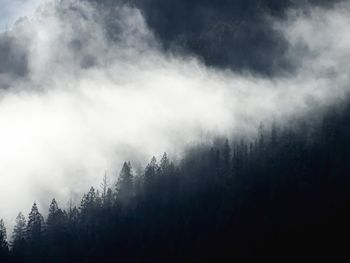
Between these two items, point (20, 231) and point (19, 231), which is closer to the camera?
point (19, 231)

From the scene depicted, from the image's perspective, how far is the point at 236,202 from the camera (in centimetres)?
18625

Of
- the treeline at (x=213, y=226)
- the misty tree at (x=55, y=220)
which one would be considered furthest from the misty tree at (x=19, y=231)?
the misty tree at (x=55, y=220)

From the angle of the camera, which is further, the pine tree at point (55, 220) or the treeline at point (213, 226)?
the pine tree at point (55, 220)

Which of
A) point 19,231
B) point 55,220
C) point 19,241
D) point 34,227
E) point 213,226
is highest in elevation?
point 55,220

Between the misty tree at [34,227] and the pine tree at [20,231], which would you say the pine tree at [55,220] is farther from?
the pine tree at [20,231]

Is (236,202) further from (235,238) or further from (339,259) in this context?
(339,259)

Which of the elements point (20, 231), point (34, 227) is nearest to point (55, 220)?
point (34, 227)

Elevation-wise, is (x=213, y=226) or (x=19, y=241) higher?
(x=213, y=226)

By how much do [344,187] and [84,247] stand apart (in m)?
78.5

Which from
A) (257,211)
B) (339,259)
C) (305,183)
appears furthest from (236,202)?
(339,259)

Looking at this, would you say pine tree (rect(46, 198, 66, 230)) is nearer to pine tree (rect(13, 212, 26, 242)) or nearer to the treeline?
the treeline

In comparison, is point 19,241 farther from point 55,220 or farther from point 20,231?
point 55,220

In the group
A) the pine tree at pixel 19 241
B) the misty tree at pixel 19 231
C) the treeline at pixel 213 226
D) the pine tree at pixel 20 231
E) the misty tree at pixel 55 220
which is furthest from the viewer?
the misty tree at pixel 55 220

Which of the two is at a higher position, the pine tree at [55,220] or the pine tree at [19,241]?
the pine tree at [55,220]
